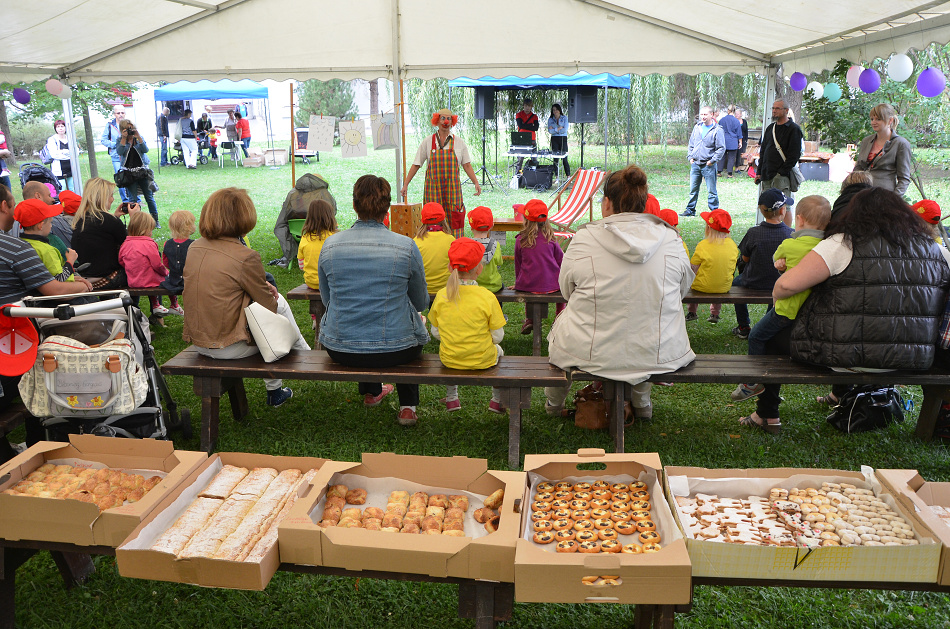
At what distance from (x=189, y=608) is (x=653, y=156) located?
20753 millimetres

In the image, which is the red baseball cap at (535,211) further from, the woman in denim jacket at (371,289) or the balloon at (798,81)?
the balloon at (798,81)

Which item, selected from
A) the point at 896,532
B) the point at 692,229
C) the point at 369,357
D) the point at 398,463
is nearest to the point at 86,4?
the point at 369,357

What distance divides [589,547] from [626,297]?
1591 millimetres

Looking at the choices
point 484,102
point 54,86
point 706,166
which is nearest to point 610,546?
point 54,86

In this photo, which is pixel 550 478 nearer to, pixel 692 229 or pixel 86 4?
pixel 86 4

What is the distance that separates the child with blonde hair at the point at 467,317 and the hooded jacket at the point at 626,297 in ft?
1.26

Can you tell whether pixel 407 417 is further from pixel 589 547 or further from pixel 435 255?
pixel 589 547

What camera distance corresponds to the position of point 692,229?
10703 millimetres

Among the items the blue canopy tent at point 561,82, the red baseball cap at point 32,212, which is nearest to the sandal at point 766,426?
the red baseball cap at point 32,212

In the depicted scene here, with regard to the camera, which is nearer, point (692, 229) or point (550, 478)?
point (550, 478)

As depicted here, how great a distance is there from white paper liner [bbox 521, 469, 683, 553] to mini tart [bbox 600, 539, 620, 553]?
0.05 m

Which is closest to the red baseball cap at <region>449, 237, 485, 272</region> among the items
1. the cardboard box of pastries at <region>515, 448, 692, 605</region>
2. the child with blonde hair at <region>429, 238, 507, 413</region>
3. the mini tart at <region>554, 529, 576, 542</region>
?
the child with blonde hair at <region>429, 238, 507, 413</region>

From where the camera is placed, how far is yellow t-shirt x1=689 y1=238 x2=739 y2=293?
5.04m

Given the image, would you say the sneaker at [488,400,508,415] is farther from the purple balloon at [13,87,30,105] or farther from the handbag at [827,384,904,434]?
the purple balloon at [13,87,30,105]
